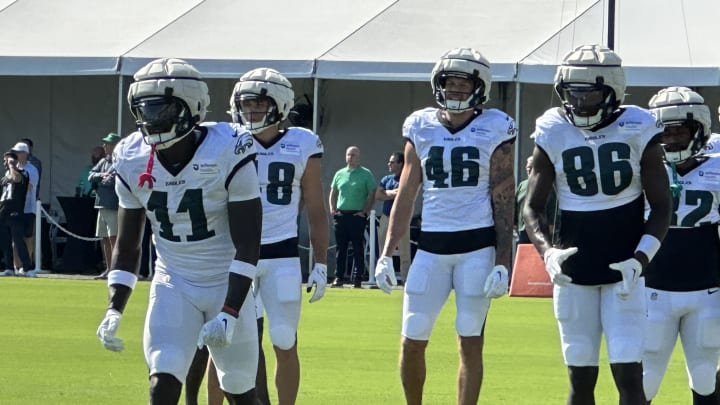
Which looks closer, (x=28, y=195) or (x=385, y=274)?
(x=385, y=274)

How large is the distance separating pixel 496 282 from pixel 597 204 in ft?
4.07

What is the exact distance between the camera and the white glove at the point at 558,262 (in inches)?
288

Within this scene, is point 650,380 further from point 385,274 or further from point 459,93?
point 459,93

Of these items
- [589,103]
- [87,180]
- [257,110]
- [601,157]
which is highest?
[589,103]

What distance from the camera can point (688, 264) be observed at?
852 cm

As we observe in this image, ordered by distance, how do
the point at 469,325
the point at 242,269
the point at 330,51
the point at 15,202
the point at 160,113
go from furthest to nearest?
the point at 330,51 < the point at 15,202 < the point at 469,325 < the point at 160,113 < the point at 242,269

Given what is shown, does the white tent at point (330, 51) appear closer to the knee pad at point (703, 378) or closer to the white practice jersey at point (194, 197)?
the knee pad at point (703, 378)

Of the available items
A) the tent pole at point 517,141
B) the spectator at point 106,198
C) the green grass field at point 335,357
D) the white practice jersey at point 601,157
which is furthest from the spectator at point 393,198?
the white practice jersey at point 601,157

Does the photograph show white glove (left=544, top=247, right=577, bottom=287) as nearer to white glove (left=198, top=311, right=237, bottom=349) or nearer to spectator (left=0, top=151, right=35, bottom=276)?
white glove (left=198, top=311, right=237, bottom=349)

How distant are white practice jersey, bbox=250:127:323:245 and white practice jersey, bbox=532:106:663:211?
6.77ft

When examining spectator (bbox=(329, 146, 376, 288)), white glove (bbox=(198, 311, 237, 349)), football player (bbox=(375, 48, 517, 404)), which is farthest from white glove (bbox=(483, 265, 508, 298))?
spectator (bbox=(329, 146, 376, 288))

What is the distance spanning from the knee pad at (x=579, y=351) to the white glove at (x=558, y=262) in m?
0.28

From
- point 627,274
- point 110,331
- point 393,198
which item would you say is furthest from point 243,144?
point 393,198

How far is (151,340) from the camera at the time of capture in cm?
690
